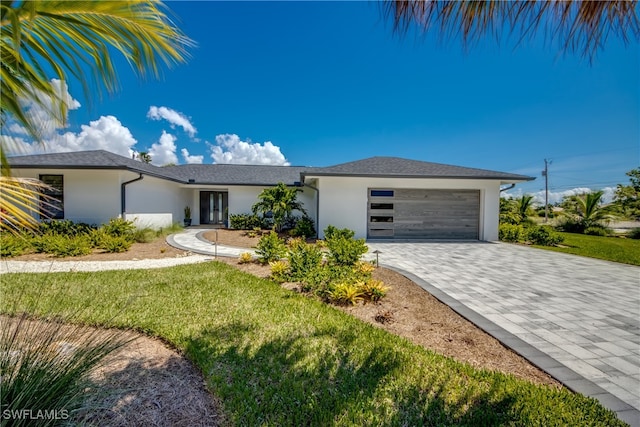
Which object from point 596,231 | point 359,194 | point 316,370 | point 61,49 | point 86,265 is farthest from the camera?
point 596,231

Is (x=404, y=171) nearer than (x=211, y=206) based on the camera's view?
Yes

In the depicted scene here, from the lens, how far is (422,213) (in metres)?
11.8

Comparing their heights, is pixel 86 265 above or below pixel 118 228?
below

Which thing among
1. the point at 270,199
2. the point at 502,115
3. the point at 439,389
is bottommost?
the point at 439,389

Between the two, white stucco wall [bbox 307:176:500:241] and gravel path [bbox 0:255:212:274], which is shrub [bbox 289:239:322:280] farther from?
white stucco wall [bbox 307:176:500:241]

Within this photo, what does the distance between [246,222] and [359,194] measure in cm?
670

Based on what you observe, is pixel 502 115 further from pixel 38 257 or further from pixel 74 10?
pixel 38 257

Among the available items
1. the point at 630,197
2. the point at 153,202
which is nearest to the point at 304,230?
the point at 153,202

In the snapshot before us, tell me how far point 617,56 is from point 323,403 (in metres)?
3.34

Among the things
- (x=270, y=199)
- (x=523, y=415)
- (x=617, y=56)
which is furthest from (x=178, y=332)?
(x=270, y=199)

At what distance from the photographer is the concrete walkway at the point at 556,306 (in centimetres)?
259

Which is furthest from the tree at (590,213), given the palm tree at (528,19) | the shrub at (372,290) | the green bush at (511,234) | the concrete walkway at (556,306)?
the palm tree at (528,19)

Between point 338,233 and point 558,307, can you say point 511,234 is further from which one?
point 558,307

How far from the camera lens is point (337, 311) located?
4051mm
